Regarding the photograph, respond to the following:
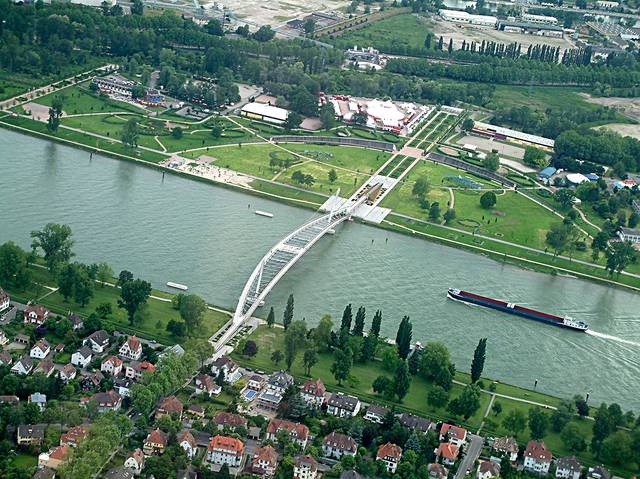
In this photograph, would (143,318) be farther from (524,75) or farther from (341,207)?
(524,75)

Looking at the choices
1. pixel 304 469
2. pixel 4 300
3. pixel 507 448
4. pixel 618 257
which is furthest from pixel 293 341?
pixel 618 257

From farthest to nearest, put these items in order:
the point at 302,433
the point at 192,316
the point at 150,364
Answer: the point at 192,316 → the point at 150,364 → the point at 302,433

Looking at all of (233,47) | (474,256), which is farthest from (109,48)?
(474,256)

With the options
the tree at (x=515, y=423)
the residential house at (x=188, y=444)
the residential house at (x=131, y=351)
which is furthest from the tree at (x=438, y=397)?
the residential house at (x=131, y=351)

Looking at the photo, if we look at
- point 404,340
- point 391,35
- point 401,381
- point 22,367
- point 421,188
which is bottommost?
point 22,367

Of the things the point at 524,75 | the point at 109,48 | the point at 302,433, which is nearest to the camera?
the point at 302,433

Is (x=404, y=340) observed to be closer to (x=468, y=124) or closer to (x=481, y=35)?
(x=468, y=124)

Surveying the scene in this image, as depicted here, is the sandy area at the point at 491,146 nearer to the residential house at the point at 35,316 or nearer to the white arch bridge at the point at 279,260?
the white arch bridge at the point at 279,260
